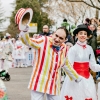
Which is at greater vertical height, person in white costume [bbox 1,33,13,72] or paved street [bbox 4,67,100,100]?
person in white costume [bbox 1,33,13,72]

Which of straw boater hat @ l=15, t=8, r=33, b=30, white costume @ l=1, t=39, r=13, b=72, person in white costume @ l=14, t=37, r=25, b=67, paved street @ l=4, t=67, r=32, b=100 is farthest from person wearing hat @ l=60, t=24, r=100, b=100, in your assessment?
person in white costume @ l=14, t=37, r=25, b=67

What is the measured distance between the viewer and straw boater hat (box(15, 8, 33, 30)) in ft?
17.1

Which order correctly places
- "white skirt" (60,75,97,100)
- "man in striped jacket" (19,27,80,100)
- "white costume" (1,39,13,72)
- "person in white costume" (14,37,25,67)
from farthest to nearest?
"person in white costume" (14,37,25,67)
"white costume" (1,39,13,72)
"white skirt" (60,75,97,100)
"man in striped jacket" (19,27,80,100)

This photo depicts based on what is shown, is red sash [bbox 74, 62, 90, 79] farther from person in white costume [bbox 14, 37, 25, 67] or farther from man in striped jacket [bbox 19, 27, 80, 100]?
person in white costume [bbox 14, 37, 25, 67]

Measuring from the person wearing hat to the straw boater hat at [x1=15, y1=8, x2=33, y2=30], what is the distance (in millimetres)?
2093

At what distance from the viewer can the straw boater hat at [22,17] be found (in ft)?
17.1

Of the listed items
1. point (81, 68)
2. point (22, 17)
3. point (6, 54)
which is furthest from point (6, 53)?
point (22, 17)

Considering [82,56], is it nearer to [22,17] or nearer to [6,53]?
[22,17]

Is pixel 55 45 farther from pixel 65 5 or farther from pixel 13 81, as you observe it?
pixel 65 5

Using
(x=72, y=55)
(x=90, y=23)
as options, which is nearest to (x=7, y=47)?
(x=90, y=23)

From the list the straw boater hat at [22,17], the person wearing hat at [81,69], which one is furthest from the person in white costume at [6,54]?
the straw boater hat at [22,17]

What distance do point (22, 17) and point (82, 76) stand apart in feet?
8.11

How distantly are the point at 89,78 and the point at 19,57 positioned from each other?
13972 millimetres

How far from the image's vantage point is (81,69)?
24.1ft
